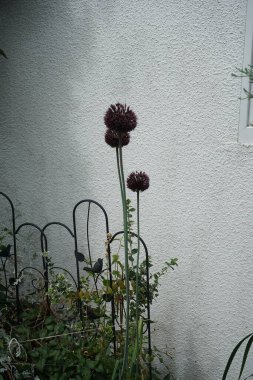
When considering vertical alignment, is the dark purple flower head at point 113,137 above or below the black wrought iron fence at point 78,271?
above

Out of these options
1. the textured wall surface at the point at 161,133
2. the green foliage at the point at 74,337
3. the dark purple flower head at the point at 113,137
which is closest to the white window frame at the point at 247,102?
the textured wall surface at the point at 161,133

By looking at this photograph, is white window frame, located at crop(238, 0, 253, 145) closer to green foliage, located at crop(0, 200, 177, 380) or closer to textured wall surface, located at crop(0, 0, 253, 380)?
textured wall surface, located at crop(0, 0, 253, 380)

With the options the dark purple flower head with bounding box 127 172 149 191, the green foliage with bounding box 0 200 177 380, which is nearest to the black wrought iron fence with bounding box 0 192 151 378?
the green foliage with bounding box 0 200 177 380

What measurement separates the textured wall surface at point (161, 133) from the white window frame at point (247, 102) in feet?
0.13

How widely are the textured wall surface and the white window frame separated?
0.04 metres

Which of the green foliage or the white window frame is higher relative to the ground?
the white window frame

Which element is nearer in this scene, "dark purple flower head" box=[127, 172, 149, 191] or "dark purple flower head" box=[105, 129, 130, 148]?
"dark purple flower head" box=[105, 129, 130, 148]

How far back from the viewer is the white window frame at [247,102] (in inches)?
76.6

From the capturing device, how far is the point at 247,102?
2.02 meters

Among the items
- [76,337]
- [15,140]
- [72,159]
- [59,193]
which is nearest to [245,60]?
[72,159]

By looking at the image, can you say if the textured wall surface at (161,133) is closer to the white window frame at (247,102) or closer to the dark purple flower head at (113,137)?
the white window frame at (247,102)

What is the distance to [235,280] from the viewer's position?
7.32 ft

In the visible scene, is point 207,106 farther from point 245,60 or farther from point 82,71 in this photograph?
point 82,71

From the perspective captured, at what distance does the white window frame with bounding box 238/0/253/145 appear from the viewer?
76.6 inches
